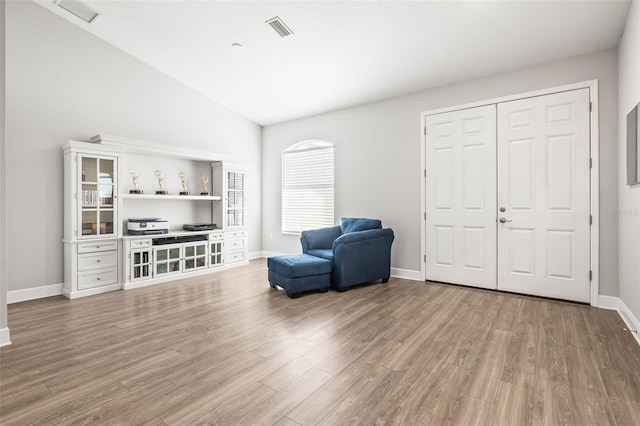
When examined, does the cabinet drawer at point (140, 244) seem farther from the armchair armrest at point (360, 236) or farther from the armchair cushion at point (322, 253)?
the armchair armrest at point (360, 236)

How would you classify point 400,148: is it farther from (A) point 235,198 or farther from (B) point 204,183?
(B) point 204,183

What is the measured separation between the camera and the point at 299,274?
3775 millimetres

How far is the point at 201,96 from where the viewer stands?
556 centimetres

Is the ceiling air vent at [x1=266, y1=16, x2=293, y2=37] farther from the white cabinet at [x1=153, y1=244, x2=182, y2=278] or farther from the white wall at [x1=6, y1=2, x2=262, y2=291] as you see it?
the white cabinet at [x1=153, y1=244, x2=182, y2=278]

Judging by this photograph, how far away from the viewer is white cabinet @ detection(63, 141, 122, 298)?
3.88 meters

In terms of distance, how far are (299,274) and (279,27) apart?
9.50ft

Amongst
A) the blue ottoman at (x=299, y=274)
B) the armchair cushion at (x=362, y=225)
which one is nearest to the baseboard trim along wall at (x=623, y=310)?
the armchair cushion at (x=362, y=225)

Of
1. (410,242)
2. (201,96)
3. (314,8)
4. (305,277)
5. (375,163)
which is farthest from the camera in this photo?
(201,96)

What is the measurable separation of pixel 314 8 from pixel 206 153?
2.96 m

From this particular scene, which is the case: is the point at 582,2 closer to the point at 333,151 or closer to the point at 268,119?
the point at 333,151

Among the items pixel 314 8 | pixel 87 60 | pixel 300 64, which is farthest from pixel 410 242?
pixel 87 60

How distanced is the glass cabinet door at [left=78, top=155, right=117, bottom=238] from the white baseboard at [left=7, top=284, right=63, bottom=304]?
77 centimetres

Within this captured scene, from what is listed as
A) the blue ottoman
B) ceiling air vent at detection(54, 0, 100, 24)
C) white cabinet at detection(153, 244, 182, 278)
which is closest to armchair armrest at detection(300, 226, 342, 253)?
the blue ottoman

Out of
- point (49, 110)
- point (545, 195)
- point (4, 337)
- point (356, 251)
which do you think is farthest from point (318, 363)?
point (49, 110)
